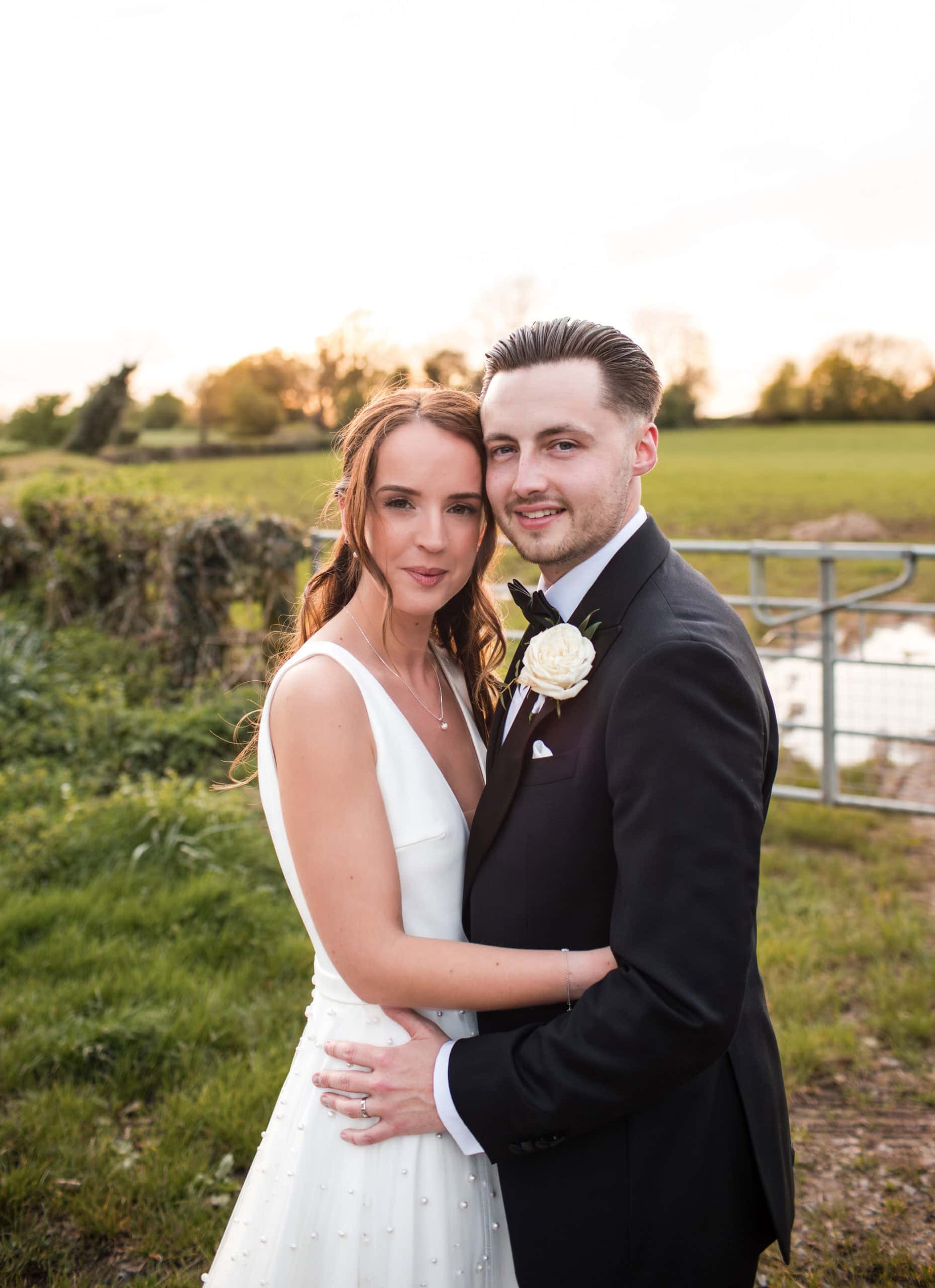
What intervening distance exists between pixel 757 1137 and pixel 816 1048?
7.28ft

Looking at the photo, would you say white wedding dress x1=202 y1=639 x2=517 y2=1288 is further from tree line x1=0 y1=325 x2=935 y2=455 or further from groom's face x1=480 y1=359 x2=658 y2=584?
tree line x1=0 y1=325 x2=935 y2=455

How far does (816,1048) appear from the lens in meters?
3.77

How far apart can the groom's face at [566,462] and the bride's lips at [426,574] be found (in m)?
0.24

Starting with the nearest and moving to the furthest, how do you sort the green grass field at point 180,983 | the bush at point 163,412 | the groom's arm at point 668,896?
the groom's arm at point 668,896, the green grass field at point 180,983, the bush at point 163,412

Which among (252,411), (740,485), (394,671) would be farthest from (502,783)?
(740,485)

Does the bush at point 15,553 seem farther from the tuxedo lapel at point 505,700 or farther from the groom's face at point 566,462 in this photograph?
the groom's face at point 566,462

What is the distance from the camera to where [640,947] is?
153cm

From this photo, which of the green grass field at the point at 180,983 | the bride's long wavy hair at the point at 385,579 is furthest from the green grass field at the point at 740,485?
the bride's long wavy hair at the point at 385,579

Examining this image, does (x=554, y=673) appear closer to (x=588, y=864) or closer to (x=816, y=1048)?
(x=588, y=864)

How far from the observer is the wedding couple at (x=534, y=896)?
1.55 m

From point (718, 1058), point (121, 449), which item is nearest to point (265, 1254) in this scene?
point (718, 1058)

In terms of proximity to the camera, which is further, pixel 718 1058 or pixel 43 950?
pixel 43 950

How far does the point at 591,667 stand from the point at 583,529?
1.02 ft

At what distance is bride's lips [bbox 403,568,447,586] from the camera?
2158 mm
